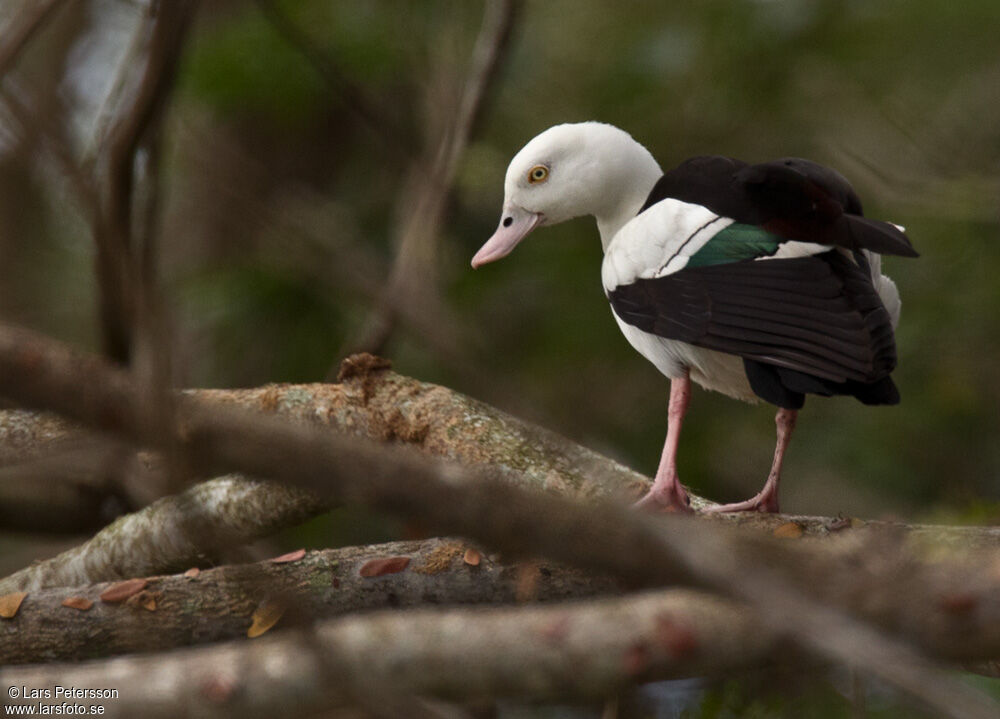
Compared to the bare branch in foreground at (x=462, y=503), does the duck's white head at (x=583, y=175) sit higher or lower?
higher

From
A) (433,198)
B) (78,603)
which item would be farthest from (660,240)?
(78,603)

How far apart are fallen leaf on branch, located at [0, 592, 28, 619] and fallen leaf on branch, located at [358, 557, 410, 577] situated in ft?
3.04

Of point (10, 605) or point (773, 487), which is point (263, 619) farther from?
point (773, 487)

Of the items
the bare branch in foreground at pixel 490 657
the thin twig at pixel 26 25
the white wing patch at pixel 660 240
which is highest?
the thin twig at pixel 26 25

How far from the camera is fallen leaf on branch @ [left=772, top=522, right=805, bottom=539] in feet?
11.1

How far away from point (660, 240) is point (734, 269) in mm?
335

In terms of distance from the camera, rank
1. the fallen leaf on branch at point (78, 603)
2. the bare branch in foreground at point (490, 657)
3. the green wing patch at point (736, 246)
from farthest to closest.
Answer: the green wing patch at point (736, 246)
the fallen leaf on branch at point (78, 603)
the bare branch in foreground at point (490, 657)

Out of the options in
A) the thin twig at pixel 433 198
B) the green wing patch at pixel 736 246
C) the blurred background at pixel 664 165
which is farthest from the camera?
the blurred background at pixel 664 165

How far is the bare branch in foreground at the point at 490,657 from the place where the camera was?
1.79 meters

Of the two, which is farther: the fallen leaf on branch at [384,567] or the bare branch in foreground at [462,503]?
the fallen leaf on branch at [384,567]

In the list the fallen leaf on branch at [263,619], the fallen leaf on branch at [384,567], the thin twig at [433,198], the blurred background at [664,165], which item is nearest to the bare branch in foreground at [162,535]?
the fallen leaf on branch at [384,567]

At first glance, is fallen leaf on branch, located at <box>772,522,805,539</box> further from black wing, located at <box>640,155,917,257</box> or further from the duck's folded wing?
black wing, located at <box>640,155,917,257</box>

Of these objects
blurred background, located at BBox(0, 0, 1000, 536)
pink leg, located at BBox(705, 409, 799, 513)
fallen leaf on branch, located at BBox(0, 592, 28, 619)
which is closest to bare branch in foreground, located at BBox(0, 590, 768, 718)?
fallen leaf on branch, located at BBox(0, 592, 28, 619)

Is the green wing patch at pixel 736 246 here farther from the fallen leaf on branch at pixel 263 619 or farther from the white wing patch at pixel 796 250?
the fallen leaf on branch at pixel 263 619
